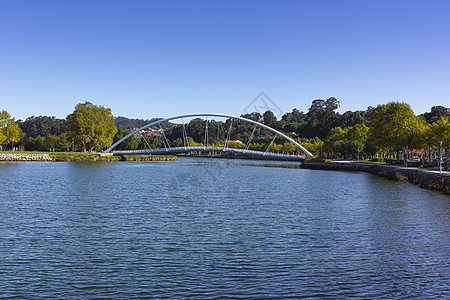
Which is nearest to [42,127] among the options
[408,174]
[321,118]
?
[321,118]

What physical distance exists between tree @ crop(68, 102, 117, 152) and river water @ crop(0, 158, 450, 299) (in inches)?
3274

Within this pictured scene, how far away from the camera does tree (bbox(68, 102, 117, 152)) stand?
365ft

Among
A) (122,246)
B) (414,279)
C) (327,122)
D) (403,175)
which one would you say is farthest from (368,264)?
(327,122)

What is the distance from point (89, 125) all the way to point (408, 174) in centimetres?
8533

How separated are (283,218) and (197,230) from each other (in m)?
6.59

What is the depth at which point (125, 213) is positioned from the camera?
2623 cm

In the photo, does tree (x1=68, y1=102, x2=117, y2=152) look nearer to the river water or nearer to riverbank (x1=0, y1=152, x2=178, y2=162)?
riverbank (x1=0, y1=152, x2=178, y2=162)

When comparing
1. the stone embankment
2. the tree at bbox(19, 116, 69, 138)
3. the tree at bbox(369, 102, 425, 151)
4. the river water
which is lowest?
the river water

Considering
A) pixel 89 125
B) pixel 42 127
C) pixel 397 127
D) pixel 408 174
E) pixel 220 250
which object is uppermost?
pixel 42 127

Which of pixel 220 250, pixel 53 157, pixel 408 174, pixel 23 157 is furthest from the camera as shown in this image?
pixel 53 157

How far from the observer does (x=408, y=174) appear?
57781mm

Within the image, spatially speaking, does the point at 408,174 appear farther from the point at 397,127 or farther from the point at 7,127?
the point at 7,127

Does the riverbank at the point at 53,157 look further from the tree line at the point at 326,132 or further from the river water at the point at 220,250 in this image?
the river water at the point at 220,250

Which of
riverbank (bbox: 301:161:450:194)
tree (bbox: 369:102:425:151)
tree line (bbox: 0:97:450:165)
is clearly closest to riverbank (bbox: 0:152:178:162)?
tree line (bbox: 0:97:450:165)
